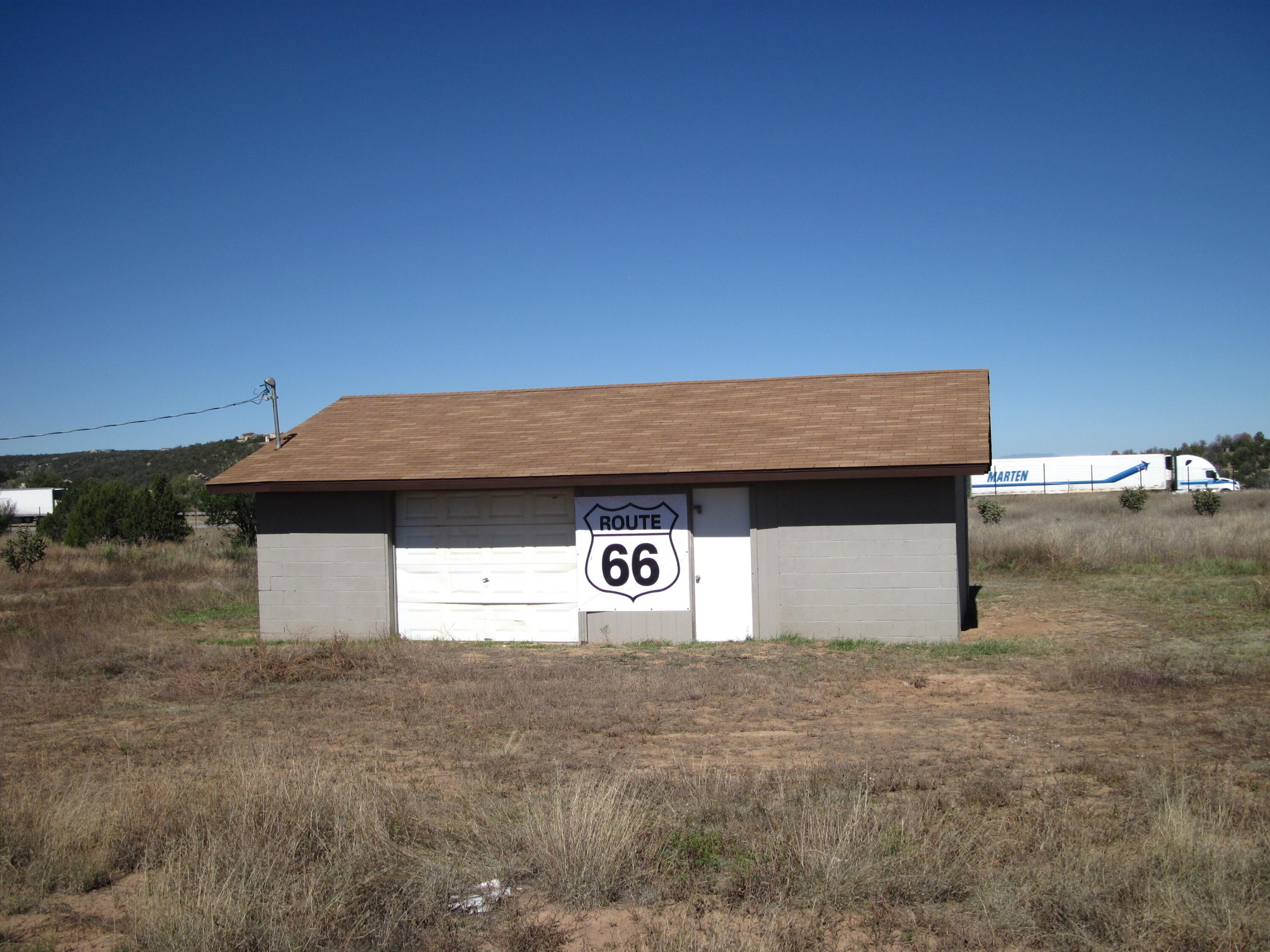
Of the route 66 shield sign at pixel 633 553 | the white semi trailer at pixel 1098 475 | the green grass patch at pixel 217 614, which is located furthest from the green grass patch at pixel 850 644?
the white semi trailer at pixel 1098 475

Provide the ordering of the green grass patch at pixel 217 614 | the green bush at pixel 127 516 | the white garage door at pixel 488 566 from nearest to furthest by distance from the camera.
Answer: the white garage door at pixel 488 566, the green grass patch at pixel 217 614, the green bush at pixel 127 516

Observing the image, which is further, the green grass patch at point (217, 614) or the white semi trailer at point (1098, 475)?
the white semi trailer at point (1098, 475)

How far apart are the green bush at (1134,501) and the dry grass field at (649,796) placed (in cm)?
2793

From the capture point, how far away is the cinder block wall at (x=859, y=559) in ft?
42.3

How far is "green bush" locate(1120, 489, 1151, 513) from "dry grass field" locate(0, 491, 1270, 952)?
27925mm

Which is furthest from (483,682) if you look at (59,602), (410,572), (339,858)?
(59,602)

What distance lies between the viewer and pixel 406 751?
7.83 m

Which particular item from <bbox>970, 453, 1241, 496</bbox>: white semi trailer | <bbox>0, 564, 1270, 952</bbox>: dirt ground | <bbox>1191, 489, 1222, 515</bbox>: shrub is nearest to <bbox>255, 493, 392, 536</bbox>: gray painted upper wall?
<bbox>0, 564, 1270, 952</bbox>: dirt ground

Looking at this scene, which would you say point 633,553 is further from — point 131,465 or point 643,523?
point 131,465

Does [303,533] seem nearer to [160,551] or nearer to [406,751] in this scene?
[406,751]

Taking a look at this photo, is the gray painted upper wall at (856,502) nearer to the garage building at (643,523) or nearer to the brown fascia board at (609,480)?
the garage building at (643,523)

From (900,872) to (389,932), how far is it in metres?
2.45

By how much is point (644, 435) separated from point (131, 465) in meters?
90.8

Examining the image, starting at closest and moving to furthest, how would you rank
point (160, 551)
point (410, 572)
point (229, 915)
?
point (229, 915) < point (410, 572) < point (160, 551)
